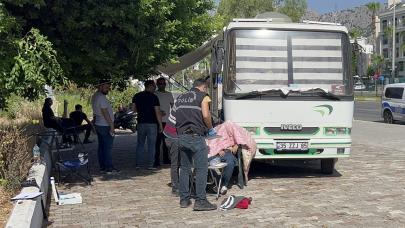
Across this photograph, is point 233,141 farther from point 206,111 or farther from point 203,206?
point 203,206

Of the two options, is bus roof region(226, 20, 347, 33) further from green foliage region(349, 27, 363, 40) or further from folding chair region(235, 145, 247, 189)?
green foliage region(349, 27, 363, 40)

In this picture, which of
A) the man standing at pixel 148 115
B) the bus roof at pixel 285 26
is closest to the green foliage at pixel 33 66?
the man standing at pixel 148 115

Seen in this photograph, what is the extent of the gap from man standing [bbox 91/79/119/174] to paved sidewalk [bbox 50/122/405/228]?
47 cm

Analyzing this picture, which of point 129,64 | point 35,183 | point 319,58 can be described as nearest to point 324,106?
point 319,58

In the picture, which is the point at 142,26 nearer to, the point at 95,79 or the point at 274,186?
the point at 95,79

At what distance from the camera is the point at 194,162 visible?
23.3ft

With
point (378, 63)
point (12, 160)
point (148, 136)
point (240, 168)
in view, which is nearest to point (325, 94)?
point (240, 168)

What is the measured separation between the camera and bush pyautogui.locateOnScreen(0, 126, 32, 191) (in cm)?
677

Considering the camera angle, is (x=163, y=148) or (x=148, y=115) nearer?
(x=148, y=115)

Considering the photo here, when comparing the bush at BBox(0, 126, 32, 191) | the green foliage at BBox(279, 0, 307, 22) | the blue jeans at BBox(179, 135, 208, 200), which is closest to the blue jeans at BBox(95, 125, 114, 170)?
the bush at BBox(0, 126, 32, 191)

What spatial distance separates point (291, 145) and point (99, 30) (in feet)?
11.9

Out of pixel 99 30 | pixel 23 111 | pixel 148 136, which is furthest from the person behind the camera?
pixel 23 111

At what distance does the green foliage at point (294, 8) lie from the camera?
147 feet

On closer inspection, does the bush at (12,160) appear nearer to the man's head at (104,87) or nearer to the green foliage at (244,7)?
the man's head at (104,87)
